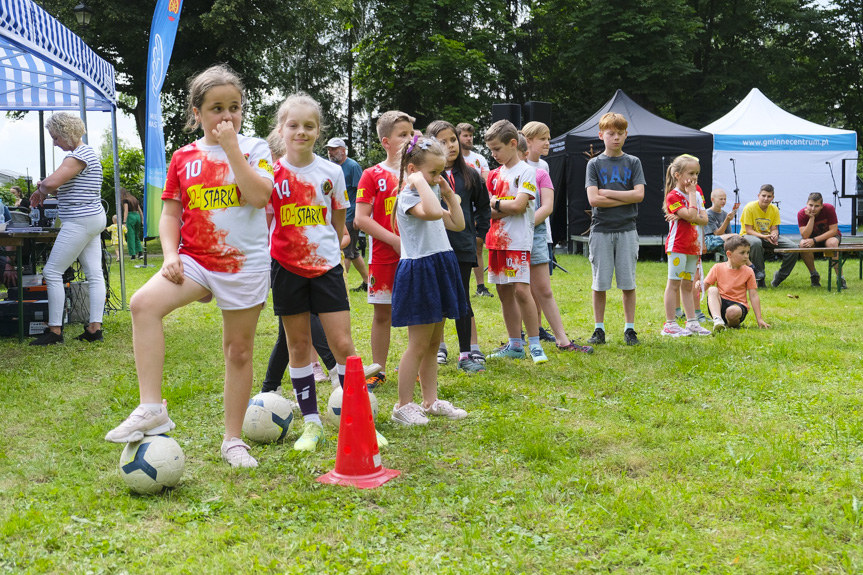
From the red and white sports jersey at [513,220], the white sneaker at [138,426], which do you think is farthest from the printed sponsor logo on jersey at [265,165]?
the red and white sports jersey at [513,220]

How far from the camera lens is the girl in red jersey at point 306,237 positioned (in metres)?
3.76

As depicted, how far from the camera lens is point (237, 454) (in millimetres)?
3506

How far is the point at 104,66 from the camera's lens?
9062 mm

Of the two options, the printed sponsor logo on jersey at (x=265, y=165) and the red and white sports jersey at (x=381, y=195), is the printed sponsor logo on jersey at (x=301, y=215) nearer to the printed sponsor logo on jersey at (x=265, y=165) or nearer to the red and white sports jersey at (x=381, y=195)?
the printed sponsor logo on jersey at (x=265, y=165)

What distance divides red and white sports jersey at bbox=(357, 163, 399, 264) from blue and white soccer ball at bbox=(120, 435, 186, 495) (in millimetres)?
2112

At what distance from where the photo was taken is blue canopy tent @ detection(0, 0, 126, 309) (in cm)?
611

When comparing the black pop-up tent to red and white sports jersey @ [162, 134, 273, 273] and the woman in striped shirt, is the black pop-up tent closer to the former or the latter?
the woman in striped shirt

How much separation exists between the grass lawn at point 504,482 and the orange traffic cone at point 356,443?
8cm

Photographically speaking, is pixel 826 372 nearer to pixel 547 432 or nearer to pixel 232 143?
pixel 547 432

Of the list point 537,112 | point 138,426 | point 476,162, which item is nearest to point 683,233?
point 476,162

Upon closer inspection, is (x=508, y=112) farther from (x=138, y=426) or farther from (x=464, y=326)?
(x=138, y=426)

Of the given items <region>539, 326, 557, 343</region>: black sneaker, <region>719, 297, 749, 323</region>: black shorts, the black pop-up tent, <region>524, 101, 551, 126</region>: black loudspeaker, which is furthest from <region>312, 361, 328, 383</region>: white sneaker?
the black pop-up tent

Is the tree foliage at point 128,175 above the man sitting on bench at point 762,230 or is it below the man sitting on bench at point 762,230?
above

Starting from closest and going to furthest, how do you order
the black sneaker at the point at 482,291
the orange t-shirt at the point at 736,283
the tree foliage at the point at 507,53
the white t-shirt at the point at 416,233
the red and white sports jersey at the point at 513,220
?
the white t-shirt at the point at 416,233
the red and white sports jersey at the point at 513,220
the orange t-shirt at the point at 736,283
the black sneaker at the point at 482,291
the tree foliage at the point at 507,53
